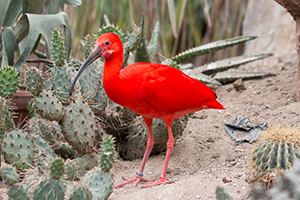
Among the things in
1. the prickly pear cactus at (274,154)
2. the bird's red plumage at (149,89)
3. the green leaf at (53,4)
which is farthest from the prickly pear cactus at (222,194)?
the green leaf at (53,4)

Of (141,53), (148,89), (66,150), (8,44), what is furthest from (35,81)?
(141,53)

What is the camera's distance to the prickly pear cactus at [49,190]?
1.59 meters

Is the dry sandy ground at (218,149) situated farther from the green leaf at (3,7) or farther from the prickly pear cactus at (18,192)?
the green leaf at (3,7)

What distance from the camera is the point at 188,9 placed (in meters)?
5.90

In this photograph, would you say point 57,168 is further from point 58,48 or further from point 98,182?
point 58,48

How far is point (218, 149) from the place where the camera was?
293 cm

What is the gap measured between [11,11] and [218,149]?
8.99ft

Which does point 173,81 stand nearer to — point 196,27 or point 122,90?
point 122,90

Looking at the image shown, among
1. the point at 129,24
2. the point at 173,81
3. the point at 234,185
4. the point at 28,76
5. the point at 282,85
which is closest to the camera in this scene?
the point at 234,185

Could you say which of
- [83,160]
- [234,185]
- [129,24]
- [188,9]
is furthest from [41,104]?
[188,9]

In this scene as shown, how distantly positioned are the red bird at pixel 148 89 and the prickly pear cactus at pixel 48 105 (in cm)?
17

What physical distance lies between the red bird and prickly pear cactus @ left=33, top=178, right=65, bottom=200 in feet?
2.74

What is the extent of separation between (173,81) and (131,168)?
0.90 m

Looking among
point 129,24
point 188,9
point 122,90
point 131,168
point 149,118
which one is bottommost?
point 131,168
